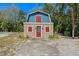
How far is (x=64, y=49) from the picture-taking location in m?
7.74

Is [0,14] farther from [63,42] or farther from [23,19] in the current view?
[63,42]

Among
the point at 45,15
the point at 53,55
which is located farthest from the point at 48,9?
the point at 53,55

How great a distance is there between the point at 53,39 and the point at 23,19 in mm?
446

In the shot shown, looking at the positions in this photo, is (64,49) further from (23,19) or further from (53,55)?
(23,19)

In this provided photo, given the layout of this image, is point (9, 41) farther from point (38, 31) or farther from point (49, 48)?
point (49, 48)

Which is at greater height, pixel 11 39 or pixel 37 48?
pixel 11 39

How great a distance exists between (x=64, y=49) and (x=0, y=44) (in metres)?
0.79

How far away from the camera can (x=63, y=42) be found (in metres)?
7.80

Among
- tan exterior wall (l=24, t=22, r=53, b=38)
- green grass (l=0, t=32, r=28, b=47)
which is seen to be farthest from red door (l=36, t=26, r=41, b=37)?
green grass (l=0, t=32, r=28, b=47)

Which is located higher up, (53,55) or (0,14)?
(0,14)

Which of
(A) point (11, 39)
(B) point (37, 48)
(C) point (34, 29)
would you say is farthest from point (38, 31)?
(A) point (11, 39)

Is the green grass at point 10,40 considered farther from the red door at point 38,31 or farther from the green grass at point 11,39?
the red door at point 38,31

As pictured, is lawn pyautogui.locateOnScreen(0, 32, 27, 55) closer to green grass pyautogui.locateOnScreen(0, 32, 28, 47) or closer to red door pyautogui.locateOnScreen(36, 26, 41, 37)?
green grass pyautogui.locateOnScreen(0, 32, 28, 47)

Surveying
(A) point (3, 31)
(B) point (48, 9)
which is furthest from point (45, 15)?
(A) point (3, 31)
